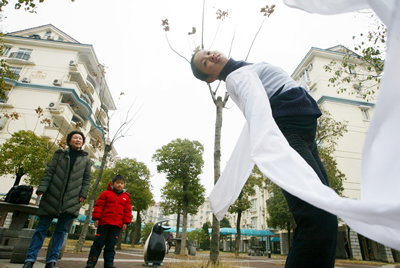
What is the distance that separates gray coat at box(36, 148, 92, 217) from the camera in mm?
3033

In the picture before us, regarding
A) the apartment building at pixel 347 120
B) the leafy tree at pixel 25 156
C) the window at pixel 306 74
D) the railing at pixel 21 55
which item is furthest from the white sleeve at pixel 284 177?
the railing at pixel 21 55

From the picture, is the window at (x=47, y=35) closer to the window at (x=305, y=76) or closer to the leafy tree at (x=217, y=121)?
the leafy tree at (x=217, y=121)

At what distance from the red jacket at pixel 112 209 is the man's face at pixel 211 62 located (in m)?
3.10

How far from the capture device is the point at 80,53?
1083 inches

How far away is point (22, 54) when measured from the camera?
26.1 m

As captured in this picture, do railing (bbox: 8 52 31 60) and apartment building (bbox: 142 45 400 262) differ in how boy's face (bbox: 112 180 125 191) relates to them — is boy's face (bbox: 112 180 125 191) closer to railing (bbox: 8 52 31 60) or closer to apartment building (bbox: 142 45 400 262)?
apartment building (bbox: 142 45 400 262)

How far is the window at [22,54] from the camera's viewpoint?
2573 centimetres

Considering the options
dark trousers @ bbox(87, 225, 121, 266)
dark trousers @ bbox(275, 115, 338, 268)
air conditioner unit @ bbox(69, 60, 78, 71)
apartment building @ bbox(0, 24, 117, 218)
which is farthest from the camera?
air conditioner unit @ bbox(69, 60, 78, 71)

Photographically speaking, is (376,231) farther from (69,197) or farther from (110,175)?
(110,175)

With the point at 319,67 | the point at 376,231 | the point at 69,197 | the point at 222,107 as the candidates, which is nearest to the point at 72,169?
the point at 69,197

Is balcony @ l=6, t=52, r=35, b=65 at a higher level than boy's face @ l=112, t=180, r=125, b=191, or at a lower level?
higher

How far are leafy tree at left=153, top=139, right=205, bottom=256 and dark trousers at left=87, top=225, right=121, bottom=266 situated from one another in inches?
500

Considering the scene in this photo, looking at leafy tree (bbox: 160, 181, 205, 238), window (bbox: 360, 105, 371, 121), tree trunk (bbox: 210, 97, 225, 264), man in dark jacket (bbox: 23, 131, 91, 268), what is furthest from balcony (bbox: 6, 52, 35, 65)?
window (bbox: 360, 105, 371, 121)

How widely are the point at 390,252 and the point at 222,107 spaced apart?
20372 mm
